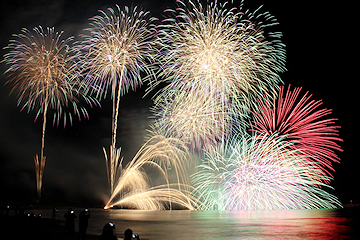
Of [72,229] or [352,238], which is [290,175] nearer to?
[352,238]

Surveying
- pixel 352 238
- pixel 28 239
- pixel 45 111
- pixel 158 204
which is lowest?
pixel 158 204

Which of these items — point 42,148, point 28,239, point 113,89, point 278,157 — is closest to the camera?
point 28,239

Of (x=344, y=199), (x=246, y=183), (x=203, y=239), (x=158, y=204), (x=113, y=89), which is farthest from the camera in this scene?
(x=158, y=204)

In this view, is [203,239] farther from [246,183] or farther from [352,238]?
[246,183]

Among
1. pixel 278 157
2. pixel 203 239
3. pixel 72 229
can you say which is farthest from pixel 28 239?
pixel 278 157

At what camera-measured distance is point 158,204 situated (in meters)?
173

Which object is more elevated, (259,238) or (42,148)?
(42,148)

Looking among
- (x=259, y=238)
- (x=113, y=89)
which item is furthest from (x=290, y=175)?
(x=113, y=89)

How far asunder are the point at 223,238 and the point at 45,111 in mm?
38317

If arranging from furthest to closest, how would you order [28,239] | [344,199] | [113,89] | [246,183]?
[344,199] < [246,183] < [113,89] < [28,239]

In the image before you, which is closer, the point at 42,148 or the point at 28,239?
the point at 28,239

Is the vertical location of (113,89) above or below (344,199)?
above

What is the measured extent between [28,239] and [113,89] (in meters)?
26.6

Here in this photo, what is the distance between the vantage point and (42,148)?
54.2 meters
